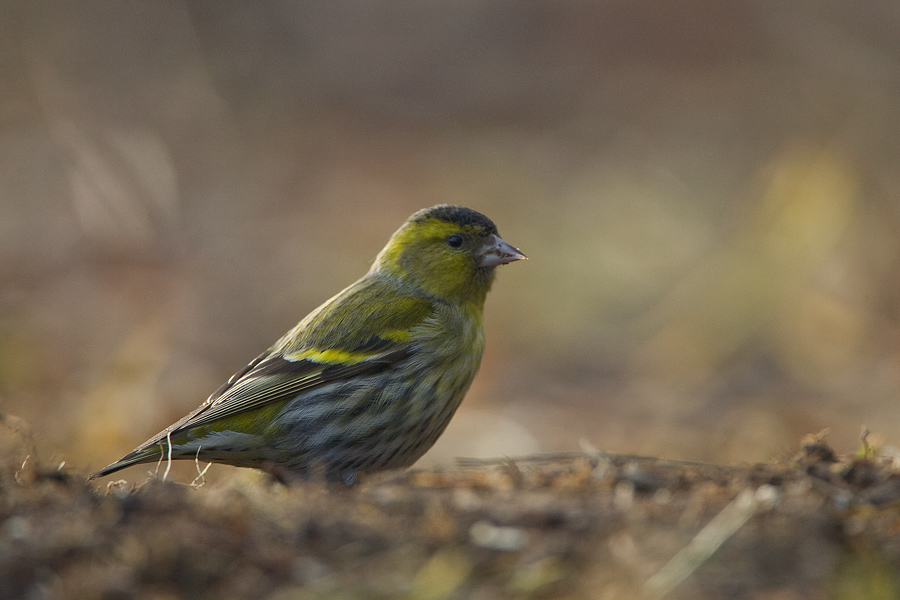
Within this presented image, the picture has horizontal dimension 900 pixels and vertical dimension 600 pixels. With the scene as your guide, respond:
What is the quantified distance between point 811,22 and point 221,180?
28.8ft

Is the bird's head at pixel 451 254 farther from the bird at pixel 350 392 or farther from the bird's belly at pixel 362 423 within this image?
the bird's belly at pixel 362 423

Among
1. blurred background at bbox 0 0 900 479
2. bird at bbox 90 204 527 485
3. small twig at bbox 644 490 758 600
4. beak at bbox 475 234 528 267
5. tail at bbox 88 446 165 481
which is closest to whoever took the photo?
small twig at bbox 644 490 758 600

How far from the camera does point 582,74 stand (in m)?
19.8

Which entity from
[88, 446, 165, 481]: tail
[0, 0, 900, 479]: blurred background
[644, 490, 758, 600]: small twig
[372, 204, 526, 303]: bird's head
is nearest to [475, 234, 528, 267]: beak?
[372, 204, 526, 303]: bird's head

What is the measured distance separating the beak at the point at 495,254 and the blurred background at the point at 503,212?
1.19 m

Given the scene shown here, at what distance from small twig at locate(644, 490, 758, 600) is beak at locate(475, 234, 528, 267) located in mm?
2609

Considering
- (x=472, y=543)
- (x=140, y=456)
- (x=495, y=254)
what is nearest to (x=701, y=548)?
(x=472, y=543)

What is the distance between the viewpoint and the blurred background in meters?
8.18

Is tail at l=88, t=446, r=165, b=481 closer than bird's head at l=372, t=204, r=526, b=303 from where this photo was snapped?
Yes

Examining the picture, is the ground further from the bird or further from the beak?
the beak

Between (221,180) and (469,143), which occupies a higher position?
(469,143)

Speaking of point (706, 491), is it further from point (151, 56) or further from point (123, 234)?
point (151, 56)

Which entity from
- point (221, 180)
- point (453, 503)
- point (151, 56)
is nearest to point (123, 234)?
point (221, 180)

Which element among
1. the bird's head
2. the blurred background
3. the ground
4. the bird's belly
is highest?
the blurred background
